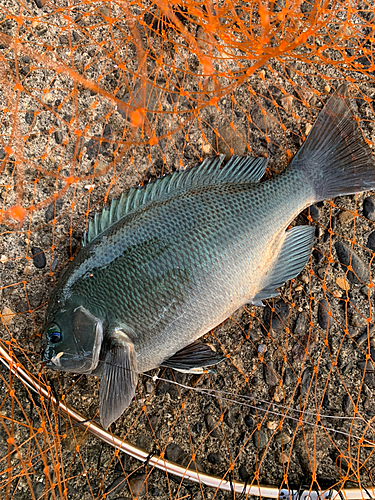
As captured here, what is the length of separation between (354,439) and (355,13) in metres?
2.51

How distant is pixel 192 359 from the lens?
180cm

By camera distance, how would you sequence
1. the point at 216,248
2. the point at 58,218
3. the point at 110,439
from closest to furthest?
1. the point at 216,248
2. the point at 110,439
3. the point at 58,218

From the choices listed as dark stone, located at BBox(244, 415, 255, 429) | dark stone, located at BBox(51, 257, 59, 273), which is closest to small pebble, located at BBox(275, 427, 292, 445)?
dark stone, located at BBox(244, 415, 255, 429)

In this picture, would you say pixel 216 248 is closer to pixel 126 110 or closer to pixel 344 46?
pixel 126 110

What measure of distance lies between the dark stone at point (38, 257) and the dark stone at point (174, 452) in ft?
3.96

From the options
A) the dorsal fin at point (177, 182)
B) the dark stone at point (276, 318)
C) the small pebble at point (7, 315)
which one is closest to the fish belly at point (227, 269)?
the dorsal fin at point (177, 182)

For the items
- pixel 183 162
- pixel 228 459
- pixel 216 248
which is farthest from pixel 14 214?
pixel 228 459

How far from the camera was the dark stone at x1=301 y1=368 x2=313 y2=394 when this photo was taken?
6.81 ft

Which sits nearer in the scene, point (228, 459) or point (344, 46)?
point (228, 459)

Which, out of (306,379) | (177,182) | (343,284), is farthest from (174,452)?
(177,182)

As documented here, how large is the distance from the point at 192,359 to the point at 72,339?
0.58m

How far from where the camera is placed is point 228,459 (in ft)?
6.60

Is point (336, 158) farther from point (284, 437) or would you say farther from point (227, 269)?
point (284, 437)

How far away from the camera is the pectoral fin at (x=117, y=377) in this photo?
1.64 meters
